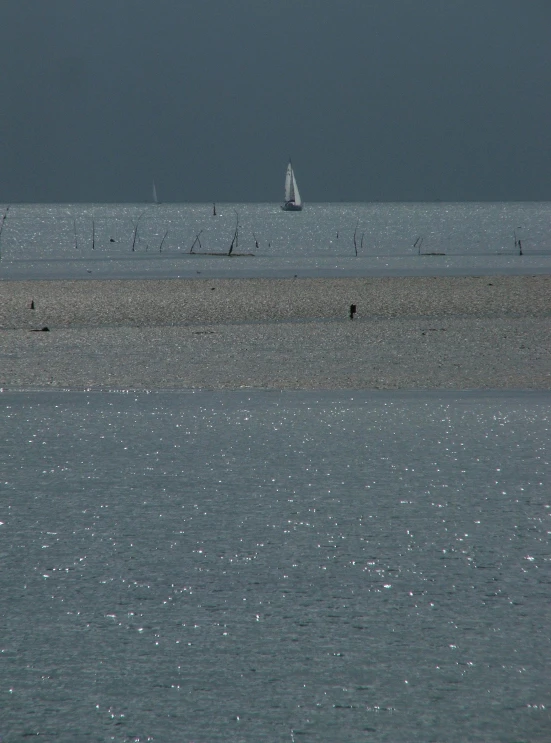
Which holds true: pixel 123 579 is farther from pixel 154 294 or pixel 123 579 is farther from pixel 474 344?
pixel 154 294

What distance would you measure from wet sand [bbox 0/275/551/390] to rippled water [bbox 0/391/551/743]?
3283 millimetres

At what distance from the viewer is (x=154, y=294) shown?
26.3 m

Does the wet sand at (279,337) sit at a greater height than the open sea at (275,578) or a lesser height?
lesser

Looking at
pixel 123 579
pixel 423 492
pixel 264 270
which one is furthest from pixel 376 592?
pixel 264 270

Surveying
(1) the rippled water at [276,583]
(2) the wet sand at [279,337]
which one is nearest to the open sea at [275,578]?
(1) the rippled water at [276,583]

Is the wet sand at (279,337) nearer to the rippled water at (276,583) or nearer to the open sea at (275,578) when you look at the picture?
the open sea at (275,578)

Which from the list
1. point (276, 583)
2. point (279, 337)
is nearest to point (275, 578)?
point (276, 583)

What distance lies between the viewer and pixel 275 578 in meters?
3.58

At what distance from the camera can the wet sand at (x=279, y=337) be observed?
981cm

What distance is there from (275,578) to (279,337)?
1132cm

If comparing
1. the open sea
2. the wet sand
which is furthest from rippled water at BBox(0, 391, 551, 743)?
the wet sand

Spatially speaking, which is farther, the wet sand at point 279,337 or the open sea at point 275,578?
the wet sand at point 279,337

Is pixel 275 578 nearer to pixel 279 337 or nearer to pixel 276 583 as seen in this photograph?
pixel 276 583

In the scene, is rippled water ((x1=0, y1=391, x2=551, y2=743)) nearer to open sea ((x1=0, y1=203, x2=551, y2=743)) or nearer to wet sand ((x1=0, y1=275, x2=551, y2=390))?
open sea ((x1=0, y1=203, x2=551, y2=743))
